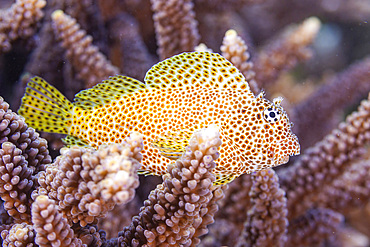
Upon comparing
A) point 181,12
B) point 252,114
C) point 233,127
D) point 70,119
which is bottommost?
point 70,119

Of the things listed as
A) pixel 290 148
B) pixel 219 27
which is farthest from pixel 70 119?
pixel 219 27

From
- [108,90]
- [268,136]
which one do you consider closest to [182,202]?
[268,136]

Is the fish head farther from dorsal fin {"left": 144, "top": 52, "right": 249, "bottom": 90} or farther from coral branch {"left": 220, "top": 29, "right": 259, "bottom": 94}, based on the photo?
coral branch {"left": 220, "top": 29, "right": 259, "bottom": 94}

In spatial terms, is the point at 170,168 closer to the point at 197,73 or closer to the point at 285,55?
the point at 197,73

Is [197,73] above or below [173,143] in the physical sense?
above

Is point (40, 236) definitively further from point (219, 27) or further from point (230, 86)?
point (219, 27)

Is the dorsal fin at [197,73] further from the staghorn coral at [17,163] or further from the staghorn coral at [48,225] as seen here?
the staghorn coral at [48,225]
